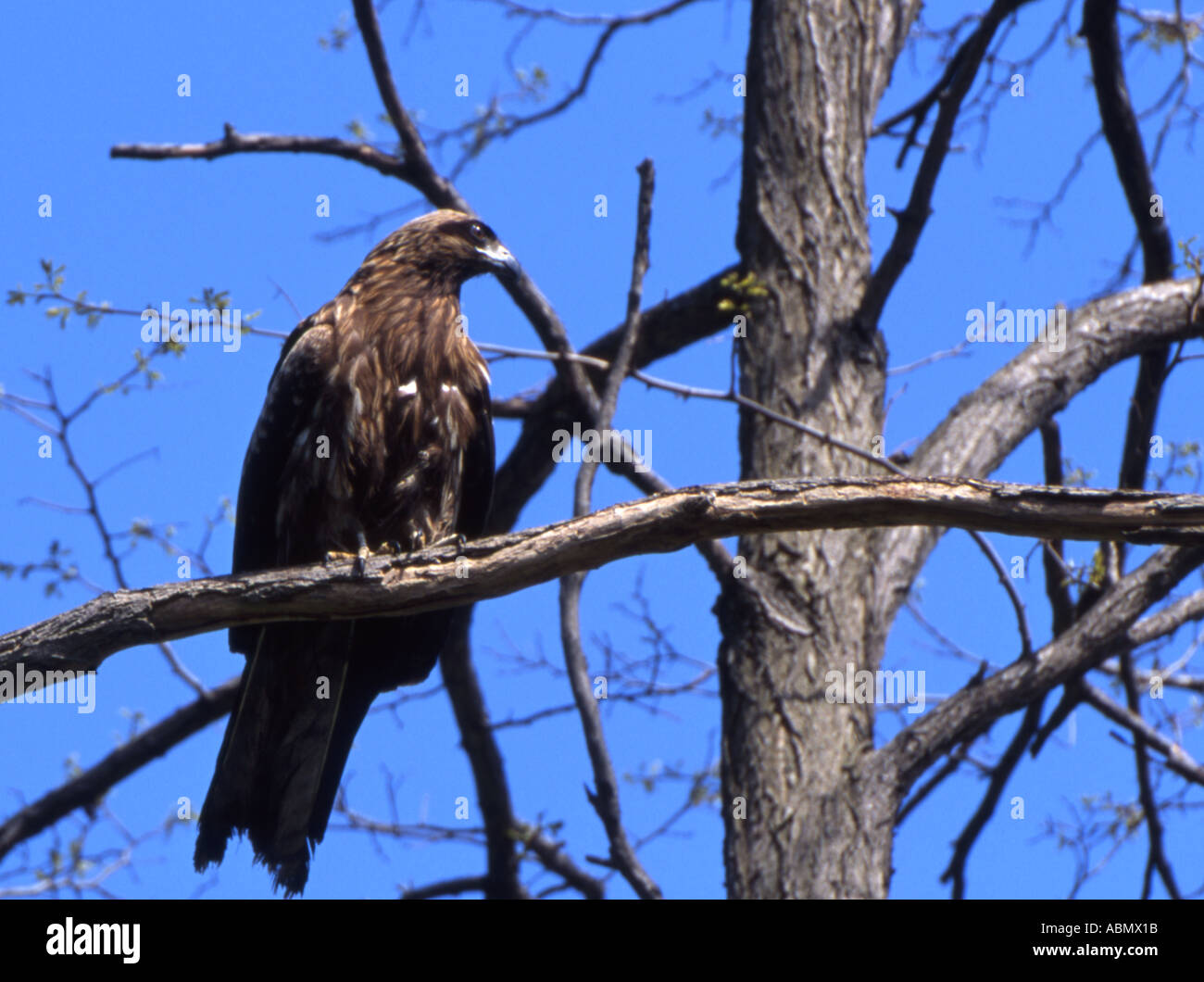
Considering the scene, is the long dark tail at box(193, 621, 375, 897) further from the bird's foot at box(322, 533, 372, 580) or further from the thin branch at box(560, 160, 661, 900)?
the thin branch at box(560, 160, 661, 900)

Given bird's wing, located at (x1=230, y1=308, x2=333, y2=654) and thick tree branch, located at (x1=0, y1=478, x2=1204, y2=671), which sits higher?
bird's wing, located at (x1=230, y1=308, x2=333, y2=654)

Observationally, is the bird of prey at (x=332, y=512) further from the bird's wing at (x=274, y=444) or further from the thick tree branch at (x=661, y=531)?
the thick tree branch at (x=661, y=531)

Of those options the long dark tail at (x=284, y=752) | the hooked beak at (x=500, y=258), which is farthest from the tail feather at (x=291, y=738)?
the hooked beak at (x=500, y=258)

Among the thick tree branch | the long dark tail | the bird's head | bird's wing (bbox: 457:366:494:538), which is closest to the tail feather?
the long dark tail

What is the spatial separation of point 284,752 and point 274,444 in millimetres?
1130

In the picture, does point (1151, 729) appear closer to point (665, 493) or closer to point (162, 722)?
point (665, 493)

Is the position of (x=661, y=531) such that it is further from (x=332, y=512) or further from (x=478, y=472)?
(x=478, y=472)

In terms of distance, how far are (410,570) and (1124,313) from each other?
13.7 ft

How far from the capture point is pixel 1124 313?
632cm

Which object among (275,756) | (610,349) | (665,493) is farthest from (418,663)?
(610,349)

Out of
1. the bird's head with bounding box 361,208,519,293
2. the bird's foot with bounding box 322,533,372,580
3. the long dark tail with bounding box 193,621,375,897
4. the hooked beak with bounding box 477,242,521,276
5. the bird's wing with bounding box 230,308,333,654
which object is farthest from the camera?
the hooked beak with bounding box 477,242,521,276

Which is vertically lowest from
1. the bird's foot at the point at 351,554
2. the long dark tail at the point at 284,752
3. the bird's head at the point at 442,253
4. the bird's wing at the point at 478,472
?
the long dark tail at the point at 284,752

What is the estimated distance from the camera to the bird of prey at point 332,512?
4.52m

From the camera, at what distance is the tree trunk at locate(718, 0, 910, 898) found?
5156 millimetres
